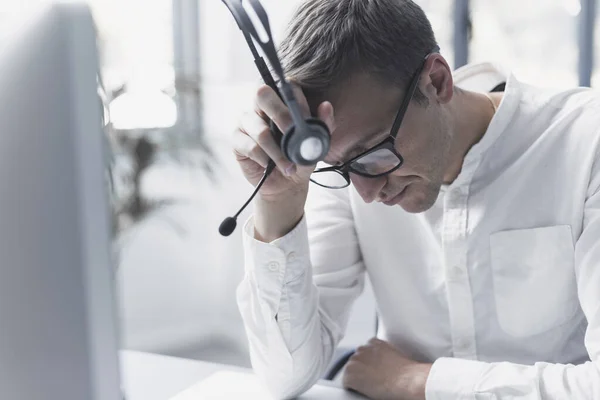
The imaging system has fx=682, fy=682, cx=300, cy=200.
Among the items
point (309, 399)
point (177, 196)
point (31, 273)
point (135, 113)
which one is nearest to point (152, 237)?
point (177, 196)

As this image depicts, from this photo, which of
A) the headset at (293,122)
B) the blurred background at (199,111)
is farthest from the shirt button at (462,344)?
the blurred background at (199,111)

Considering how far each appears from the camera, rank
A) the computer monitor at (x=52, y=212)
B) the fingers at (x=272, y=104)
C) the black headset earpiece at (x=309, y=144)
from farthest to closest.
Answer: the fingers at (x=272, y=104) < the black headset earpiece at (x=309, y=144) < the computer monitor at (x=52, y=212)

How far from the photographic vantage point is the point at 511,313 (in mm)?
1221

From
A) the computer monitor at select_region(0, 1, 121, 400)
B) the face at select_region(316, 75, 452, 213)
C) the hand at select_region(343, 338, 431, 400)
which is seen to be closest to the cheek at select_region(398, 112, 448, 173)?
the face at select_region(316, 75, 452, 213)

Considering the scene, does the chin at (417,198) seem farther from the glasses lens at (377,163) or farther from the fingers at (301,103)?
the fingers at (301,103)

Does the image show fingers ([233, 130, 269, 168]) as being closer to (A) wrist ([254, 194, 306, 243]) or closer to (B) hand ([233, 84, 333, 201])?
(B) hand ([233, 84, 333, 201])

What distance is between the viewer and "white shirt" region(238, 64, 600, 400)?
114cm

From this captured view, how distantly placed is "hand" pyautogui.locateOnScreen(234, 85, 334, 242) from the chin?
169 millimetres

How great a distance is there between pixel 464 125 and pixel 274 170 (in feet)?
1.24

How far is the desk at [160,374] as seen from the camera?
114 centimetres

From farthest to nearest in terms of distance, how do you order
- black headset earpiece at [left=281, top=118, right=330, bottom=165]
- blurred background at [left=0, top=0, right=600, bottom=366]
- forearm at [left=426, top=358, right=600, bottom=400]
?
blurred background at [left=0, top=0, right=600, bottom=366] → forearm at [left=426, top=358, right=600, bottom=400] → black headset earpiece at [left=281, top=118, right=330, bottom=165]

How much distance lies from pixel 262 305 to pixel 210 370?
15cm

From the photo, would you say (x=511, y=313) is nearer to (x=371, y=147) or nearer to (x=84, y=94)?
(x=371, y=147)

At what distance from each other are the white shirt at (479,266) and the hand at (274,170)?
32 mm
